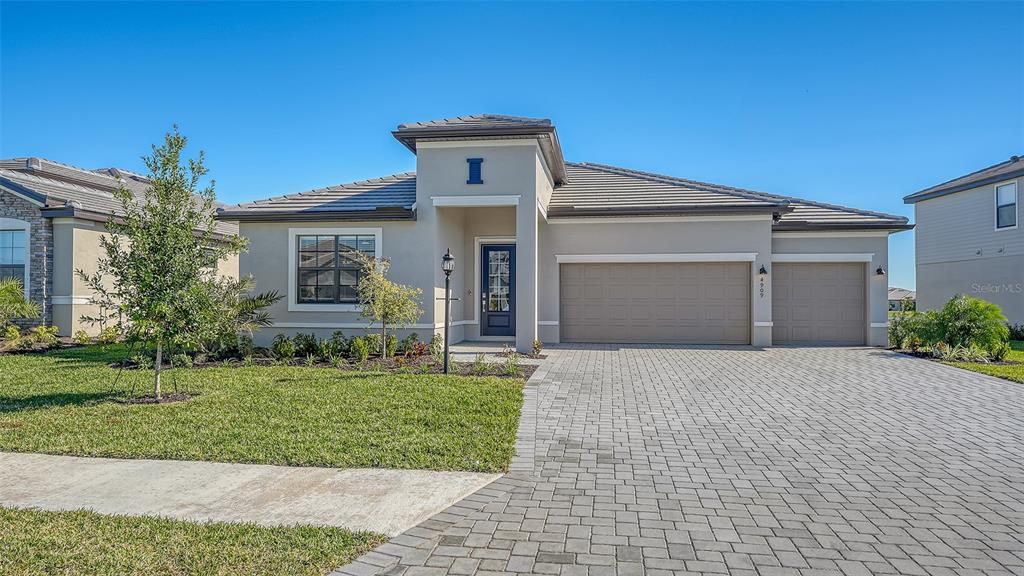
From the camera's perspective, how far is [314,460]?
5148 mm

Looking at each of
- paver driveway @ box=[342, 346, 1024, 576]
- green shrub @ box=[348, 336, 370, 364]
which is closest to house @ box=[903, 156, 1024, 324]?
paver driveway @ box=[342, 346, 1024, 576]

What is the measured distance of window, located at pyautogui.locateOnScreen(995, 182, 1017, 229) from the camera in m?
19.4

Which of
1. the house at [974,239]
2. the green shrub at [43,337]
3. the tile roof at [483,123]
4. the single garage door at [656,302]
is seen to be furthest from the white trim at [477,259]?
the house at [974,239]

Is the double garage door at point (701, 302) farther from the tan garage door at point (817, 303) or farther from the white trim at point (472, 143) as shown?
the white trim at point (472, 143)

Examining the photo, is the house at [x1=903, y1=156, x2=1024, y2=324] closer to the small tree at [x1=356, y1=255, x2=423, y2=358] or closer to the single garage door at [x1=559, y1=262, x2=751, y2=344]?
the single garage door at [x1=559, y1=262, x2=751, y2=344]

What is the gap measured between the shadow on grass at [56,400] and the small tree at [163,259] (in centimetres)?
76

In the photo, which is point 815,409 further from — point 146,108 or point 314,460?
point 146,108

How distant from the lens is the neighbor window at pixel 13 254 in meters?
14.8

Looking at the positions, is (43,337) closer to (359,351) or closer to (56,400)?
(56,400)

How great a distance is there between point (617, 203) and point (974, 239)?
15661mm

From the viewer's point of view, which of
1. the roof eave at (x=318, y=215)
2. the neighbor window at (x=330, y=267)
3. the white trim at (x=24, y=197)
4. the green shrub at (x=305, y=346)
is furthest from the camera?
the white trim at (x=24, y=197)

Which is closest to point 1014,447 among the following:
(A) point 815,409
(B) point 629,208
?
(A) point 815,409

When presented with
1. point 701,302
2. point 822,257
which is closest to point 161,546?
point 701,302

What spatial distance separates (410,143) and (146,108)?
6716 mm
